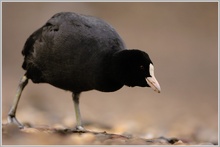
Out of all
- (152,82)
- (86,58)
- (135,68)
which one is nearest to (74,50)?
(86,58)

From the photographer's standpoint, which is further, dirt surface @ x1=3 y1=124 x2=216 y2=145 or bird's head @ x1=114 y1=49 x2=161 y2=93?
bird's head @ x1=114 y1=49 x2=161 y2=93

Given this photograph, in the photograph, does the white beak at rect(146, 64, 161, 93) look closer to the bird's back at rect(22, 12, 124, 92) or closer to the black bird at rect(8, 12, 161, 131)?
the black bird at rect(8, 12, 161, 131)

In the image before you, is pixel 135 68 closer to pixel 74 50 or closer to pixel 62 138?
pixel 74 50

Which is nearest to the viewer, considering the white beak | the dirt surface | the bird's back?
the dirt surface

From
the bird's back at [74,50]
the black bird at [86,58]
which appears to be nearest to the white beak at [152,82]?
the black bird at [86,58]

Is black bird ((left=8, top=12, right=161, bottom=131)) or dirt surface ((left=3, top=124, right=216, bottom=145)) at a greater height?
black bird ((left=8, top=12, right=161, bottom=131))

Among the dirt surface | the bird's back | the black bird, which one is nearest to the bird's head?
the black bird

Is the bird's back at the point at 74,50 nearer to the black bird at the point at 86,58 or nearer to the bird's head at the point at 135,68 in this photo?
the black bird at the point at 86,58

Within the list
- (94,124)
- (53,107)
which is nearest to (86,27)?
(94,124)

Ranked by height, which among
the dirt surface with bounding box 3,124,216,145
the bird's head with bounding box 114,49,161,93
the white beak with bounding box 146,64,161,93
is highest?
the bird's head with bounding box 114,49,161,93
